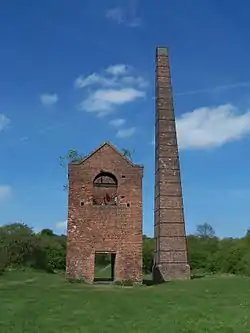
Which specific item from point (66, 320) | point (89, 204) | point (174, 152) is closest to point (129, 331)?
point (66, 320)

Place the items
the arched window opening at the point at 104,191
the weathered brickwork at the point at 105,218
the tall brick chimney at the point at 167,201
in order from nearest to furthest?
the weathered brickwork at the point at 105,218 < the arched window opening at the point at 104,191 < the tall brick chimney at the point at 167,201

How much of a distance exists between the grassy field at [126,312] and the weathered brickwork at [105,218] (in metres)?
6.28

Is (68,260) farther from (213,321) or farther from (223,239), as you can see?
(223,239)

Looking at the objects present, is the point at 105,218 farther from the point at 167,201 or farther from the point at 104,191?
the point at 167,201

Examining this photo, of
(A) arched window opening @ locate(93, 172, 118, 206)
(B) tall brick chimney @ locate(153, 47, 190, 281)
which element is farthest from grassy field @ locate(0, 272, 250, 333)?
(B) tall brick chimney @ locate(153, 47, 190, 281)

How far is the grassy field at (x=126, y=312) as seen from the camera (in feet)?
39.9

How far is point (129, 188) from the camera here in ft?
93.5

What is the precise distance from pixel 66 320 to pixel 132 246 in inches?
573

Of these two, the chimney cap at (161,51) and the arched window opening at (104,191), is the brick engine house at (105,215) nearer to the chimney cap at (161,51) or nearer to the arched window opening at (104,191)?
the arched window opening at (104,191)

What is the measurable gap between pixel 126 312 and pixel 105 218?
1321 cm

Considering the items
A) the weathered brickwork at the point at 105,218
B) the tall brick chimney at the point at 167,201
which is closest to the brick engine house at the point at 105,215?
the weathered brickwork at the point at 105,218

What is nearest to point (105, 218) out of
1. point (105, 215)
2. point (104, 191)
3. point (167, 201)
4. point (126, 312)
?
point (105, 215)

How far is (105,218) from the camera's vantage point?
2809 centimetres

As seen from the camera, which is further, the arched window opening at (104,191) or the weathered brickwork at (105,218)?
the arched window opening at (104,191)
